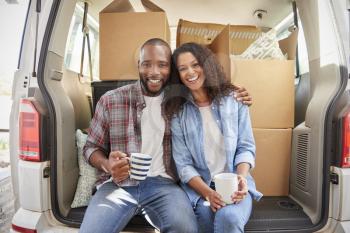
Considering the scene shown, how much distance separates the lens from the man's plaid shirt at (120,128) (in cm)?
143

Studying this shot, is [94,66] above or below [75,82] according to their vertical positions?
above

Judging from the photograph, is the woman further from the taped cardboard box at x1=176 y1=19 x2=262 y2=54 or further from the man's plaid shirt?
the taped cardboard box at x1=176 y1=19 x2=262 y2=54

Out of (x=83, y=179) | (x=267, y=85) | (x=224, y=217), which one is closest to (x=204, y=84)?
(x=267, y=85)

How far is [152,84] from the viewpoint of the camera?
1.52 meters

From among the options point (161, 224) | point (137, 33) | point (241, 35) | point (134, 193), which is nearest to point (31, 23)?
point (137, 33)

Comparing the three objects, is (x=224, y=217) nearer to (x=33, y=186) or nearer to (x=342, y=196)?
(x=342, y=196)

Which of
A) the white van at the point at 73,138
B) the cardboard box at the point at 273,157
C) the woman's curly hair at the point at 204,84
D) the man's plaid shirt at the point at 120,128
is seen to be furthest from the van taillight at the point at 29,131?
the cardboard box at the point at 273,157

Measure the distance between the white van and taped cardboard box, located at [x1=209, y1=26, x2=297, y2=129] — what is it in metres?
0.13

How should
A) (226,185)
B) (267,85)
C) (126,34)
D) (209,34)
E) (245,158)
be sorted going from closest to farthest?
1. (226,185)
2. (245,158)
3. (267,85)
4. (126,34)
5. (209,34)

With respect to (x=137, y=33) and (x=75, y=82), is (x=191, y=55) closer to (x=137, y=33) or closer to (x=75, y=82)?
(x=137, y=33)

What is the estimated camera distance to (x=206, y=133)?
1.41 meters

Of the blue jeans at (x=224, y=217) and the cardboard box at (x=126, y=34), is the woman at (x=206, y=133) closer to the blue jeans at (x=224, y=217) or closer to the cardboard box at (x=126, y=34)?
the blue jeans at (x=224, y=217)

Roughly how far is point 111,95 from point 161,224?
69 cm

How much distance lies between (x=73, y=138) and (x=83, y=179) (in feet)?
0.70
